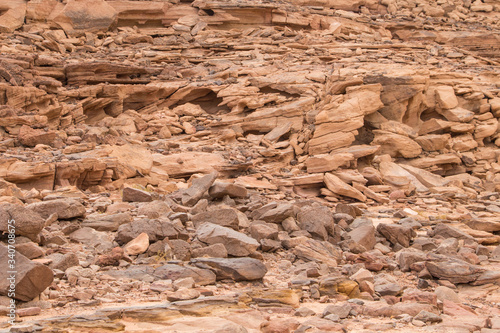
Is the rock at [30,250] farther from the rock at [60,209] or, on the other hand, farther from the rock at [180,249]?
the rock at [180,249]

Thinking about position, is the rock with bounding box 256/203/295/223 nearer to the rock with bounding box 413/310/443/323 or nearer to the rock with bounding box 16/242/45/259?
the rock with bounding box 413/310/443/323

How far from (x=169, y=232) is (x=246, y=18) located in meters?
15.5

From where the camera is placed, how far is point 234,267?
5.73m

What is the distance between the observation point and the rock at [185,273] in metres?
5.43

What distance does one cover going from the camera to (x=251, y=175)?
12.4m

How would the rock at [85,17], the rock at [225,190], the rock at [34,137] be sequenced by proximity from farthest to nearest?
the rock at [85,17], the rock at [34,137], the rock at [225,190]

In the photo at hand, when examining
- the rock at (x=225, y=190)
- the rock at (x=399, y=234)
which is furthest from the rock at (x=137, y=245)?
the rock at (x=399, y=234)

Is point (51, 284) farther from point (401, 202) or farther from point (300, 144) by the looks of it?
point (300, 144)

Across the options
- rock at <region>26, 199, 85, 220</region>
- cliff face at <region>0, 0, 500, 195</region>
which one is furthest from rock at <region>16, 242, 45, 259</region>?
cliff face at <region>0, 0, 500, 195</region>

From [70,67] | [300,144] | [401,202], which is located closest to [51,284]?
[401,202]

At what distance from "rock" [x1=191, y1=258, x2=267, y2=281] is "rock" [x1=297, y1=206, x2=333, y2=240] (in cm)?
205

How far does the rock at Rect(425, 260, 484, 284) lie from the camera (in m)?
6.43

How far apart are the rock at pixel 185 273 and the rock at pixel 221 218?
166 cm

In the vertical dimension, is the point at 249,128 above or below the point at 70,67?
below
